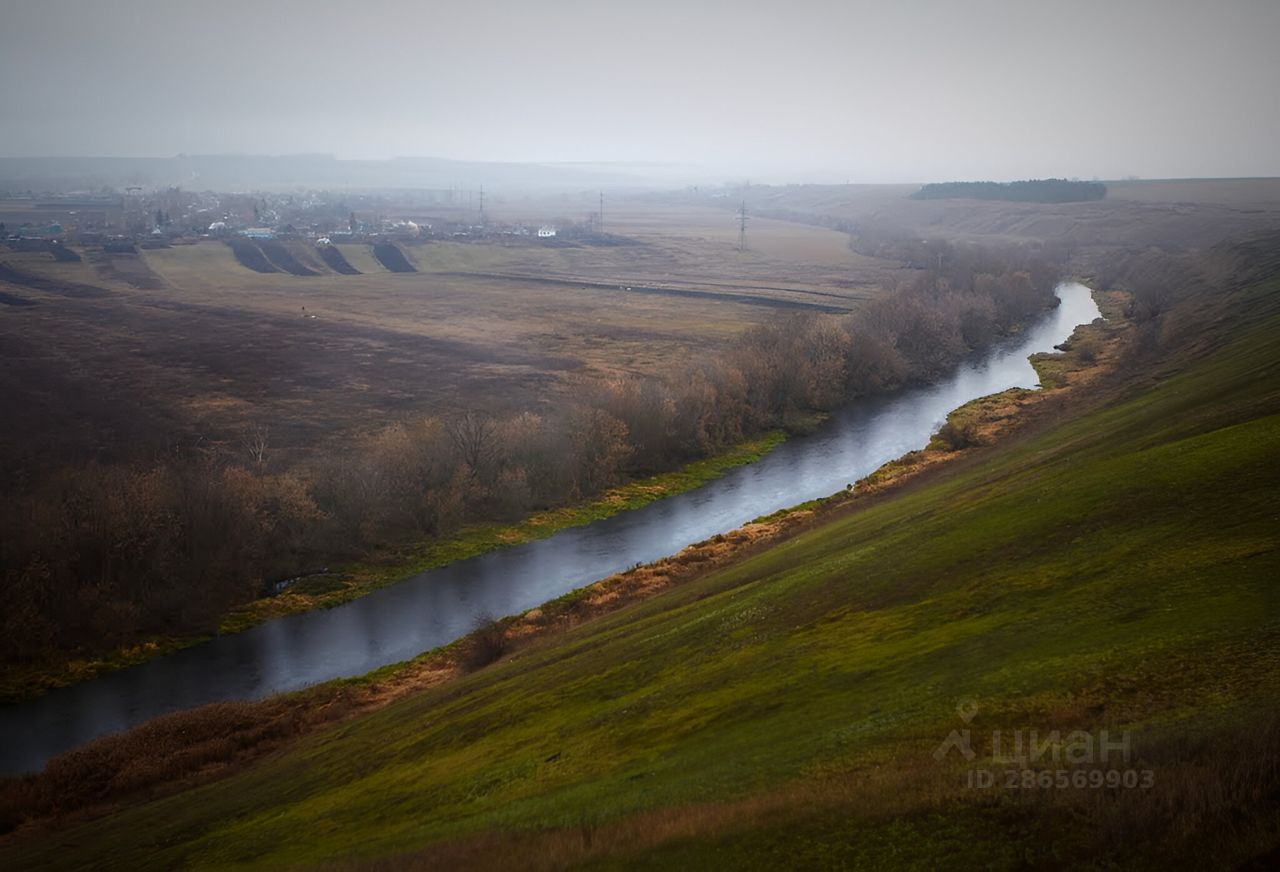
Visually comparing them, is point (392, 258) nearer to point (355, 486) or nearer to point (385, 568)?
point (355, 486)

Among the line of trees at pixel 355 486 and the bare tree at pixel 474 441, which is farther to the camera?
the bare tree at pixel 474 441

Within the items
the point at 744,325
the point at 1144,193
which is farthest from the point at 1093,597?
the point at 1144,193

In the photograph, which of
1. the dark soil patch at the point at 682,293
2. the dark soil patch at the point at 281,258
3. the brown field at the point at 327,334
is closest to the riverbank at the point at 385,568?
the brown field at the point at 327,334

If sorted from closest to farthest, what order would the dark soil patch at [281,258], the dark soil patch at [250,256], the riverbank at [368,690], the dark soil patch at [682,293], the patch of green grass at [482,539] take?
the riverbank at [368,690] < the patch of green grass at [482,539] < the dark soil patch at [682,293] < the dark soil patch at [250,256] < the dark soil patch at [281,258]

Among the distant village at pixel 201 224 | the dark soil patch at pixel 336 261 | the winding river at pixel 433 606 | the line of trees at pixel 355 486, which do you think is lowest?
the winding river at pixel 433 606

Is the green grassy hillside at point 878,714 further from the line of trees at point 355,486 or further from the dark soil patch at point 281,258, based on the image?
the dark soil patch at point 281,258

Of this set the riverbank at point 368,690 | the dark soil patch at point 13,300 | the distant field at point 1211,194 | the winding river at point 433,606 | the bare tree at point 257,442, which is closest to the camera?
the riverbank at point 368,690

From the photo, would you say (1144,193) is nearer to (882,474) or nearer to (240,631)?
(882,474)

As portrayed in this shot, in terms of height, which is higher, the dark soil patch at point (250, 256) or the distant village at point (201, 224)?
the distant village at point (201, 224)
